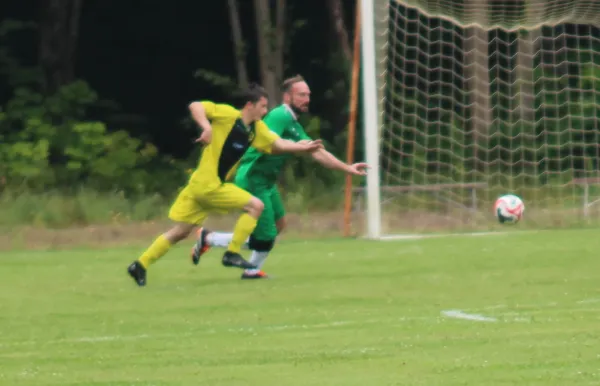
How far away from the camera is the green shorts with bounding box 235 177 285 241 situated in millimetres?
12750

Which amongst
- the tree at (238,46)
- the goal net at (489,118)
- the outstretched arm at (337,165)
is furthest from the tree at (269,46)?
the outstretched arm at (337,165)

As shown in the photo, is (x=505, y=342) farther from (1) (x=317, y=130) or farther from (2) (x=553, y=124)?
(1) (x=317, y=130)

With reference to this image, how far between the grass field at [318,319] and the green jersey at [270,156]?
2.81 ft

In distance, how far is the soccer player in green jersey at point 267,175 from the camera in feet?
41.9

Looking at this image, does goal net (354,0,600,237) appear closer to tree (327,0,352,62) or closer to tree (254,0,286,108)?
tree (254,0,286,108)

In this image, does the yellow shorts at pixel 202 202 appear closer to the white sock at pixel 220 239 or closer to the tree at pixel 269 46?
the white sock at pixel 220 239

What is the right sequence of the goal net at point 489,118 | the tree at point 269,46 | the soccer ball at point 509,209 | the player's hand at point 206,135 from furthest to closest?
the tree at point 269,46 < the goal net at point 489,118 < the soccer ball at point 509,209 < the player's hand at point 206,135

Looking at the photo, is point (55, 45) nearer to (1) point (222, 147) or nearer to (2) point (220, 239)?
(2) point (220, 239)

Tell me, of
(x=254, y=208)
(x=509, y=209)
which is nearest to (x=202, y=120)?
(x=254, y=208)

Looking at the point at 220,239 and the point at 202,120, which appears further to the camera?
the point at 220,239

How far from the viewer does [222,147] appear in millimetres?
12289

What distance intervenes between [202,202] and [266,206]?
2.68 feet

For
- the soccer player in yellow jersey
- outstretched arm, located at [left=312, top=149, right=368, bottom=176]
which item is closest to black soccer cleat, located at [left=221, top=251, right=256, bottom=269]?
the soccer player in yellow jersey

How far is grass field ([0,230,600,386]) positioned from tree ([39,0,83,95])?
10.8m
